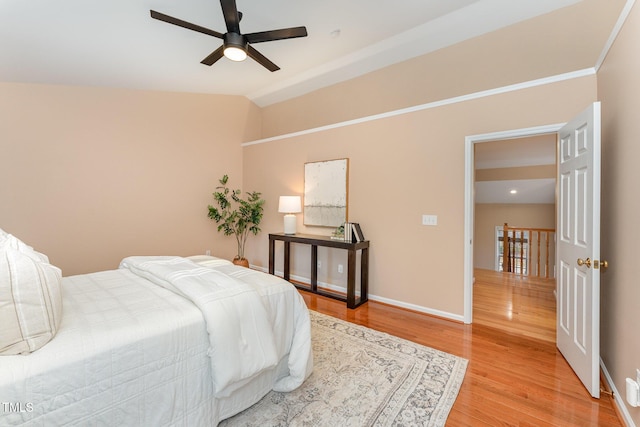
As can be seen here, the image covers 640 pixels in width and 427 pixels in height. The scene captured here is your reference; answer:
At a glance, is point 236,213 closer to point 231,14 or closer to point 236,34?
point 236,34

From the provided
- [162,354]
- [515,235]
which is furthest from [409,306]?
[515,235]

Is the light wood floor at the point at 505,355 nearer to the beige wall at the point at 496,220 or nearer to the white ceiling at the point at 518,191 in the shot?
the white ceiling at the point at 518,191

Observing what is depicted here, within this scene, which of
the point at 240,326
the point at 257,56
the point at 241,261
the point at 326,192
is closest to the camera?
the point at 240,326

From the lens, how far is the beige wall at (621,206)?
63.4 inches

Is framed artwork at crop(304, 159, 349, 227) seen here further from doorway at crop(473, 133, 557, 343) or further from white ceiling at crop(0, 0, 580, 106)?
doorway at crop(473, 133, 557, 343)

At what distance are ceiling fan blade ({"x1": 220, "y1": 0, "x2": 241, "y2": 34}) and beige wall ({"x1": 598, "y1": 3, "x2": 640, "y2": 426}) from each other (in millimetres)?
2462

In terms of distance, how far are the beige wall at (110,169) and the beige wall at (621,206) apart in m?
4.94

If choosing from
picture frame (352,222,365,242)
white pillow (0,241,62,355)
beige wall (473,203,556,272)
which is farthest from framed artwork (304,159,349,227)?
beige wall (473,203,556,272)

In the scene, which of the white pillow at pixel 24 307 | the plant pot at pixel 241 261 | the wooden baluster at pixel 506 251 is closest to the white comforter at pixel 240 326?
the white pillow at pixel 24 307

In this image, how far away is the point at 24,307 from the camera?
1.14 meters

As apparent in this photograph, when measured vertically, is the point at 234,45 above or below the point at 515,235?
above

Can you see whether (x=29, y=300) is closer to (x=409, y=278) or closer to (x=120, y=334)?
(x=120, y=334)

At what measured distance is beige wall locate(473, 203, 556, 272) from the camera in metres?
6.61

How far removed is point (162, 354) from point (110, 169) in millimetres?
3777
